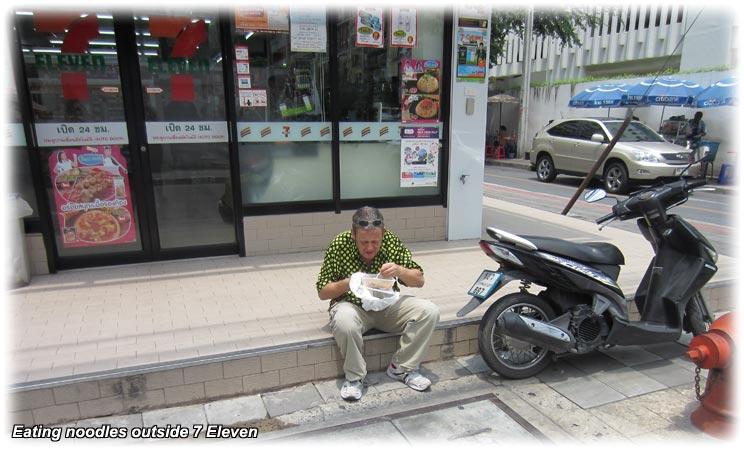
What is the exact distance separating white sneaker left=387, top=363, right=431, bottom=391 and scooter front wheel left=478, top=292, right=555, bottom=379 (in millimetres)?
427

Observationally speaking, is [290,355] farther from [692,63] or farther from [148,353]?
[692,63]

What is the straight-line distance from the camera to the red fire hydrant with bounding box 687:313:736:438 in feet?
8.38

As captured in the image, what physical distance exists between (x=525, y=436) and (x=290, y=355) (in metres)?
1.49

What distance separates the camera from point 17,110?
14.0 feet

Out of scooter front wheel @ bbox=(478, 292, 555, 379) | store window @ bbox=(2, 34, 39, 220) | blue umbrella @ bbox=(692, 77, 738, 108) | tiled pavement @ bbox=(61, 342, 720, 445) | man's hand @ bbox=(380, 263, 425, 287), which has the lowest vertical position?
tiled pavement @ bbox=(61, 342, 720, 445)

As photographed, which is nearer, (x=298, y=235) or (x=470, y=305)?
(x=470, y=305)

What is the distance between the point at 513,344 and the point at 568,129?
36.8ft

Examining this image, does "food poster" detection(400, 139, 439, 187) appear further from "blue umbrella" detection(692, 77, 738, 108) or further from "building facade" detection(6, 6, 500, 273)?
"blue umbrella" detection(692, 77, 738, 108)

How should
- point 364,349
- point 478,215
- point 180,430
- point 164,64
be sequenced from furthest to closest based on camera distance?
point 478,215, point 164,64, point 364,349, point 180,430

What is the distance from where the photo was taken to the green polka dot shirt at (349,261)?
3.19 m

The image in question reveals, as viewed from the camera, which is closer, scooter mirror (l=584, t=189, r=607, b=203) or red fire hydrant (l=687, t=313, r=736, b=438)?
red fire hydrant (l=687, t=313, r=736, b=438)

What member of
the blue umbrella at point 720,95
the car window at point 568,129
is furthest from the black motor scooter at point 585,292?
the blue umbrella at point 720,95

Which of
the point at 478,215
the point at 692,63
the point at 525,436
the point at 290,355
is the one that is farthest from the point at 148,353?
the point at 692,63

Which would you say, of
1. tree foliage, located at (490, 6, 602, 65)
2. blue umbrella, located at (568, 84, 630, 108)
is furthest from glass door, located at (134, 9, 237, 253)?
tree foliage, located at (490, 6, 602, 65)
